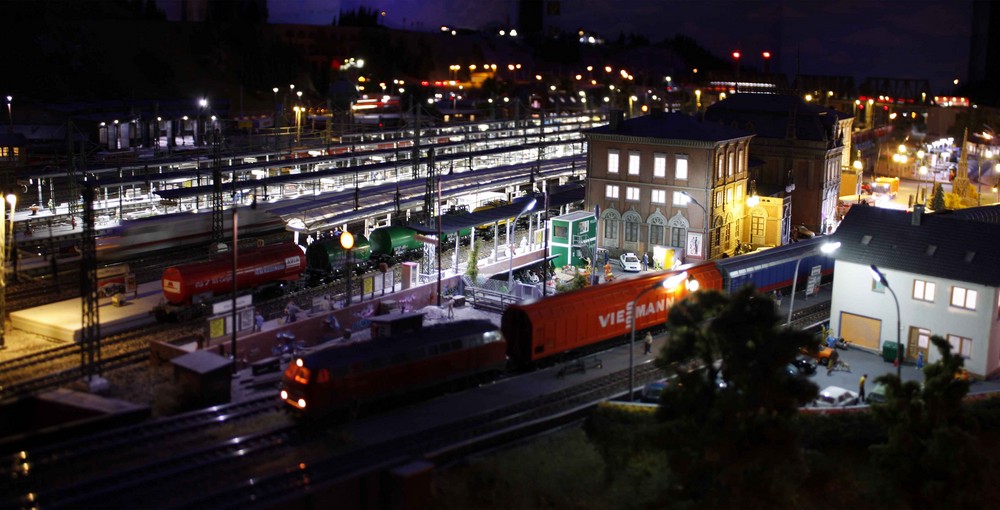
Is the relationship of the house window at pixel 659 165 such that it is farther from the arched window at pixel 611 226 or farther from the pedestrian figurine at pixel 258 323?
the pedestrian figurine at pixel 258 323

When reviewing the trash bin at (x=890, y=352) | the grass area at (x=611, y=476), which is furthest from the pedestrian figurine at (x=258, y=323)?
the trash bin at (x=890, y=352)

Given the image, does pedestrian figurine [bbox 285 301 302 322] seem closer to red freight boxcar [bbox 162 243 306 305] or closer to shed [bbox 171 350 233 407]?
red freight boxcar [bbox 162 243 306 305]

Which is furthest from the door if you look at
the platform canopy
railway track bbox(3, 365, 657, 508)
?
the platform canopy

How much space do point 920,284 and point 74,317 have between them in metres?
28.5

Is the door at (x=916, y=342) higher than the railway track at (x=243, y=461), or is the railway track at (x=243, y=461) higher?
the door at (x=916, y=342)

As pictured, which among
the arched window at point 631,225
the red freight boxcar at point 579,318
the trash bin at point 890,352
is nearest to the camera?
the red freight boxcar at point 579,318

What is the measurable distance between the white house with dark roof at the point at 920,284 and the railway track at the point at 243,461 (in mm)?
13420

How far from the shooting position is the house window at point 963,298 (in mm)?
32906

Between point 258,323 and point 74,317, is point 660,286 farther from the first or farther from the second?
point 74,317

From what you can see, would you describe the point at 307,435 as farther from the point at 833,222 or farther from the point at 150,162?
the point at 833,222

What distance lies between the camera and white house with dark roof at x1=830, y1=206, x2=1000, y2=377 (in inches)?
1294

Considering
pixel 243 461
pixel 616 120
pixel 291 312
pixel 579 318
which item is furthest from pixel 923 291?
pixel 243 461

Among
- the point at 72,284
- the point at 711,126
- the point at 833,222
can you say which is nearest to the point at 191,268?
the point at 72,284

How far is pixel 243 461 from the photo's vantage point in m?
23.7
